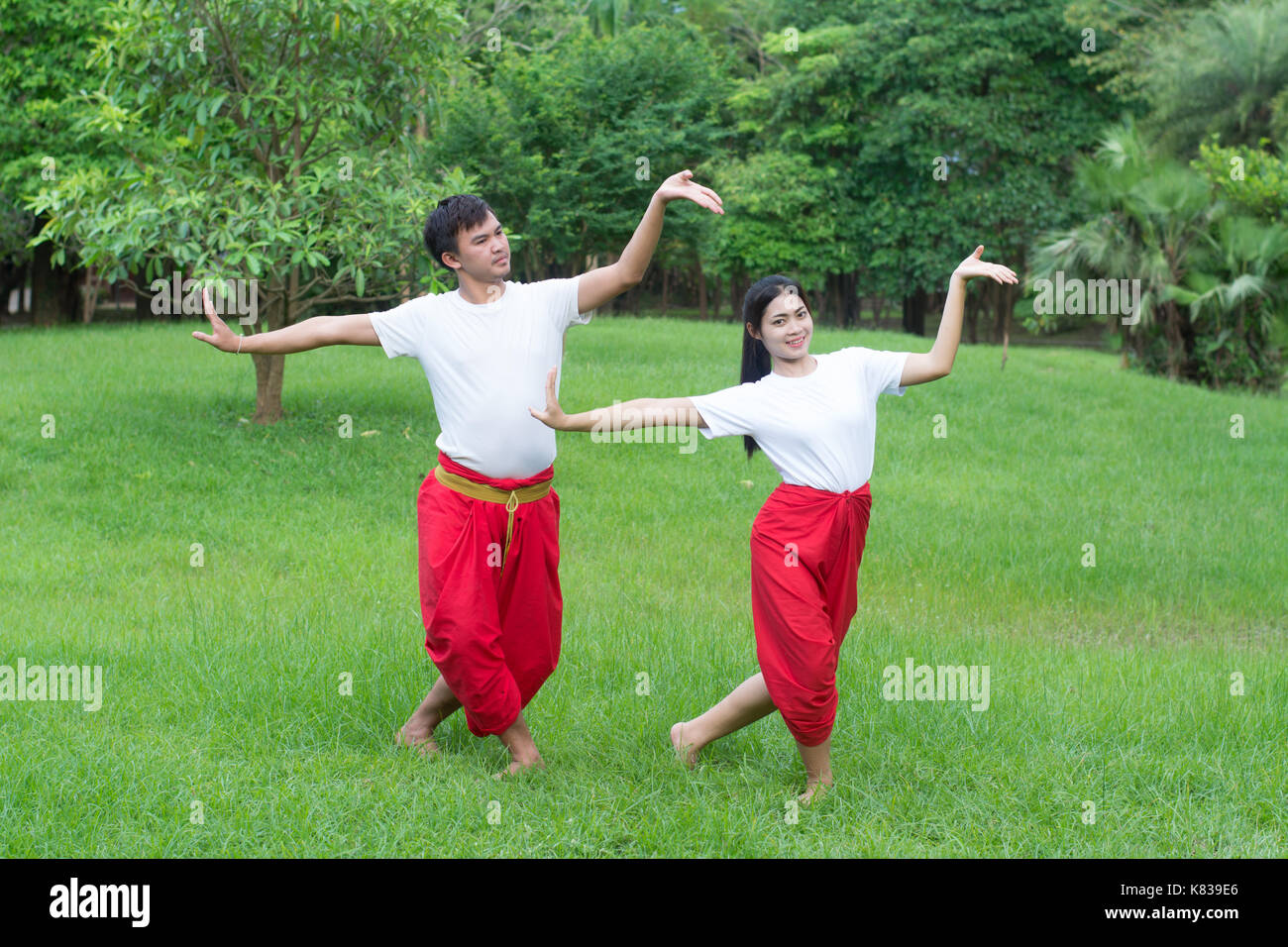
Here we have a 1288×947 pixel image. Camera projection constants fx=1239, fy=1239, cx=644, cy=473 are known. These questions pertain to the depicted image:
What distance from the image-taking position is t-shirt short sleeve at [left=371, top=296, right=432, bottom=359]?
447 centimetres

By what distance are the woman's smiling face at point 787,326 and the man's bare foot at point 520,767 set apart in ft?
5.79

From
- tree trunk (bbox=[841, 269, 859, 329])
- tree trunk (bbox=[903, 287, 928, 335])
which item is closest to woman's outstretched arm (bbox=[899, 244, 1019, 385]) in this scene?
tree trunk (bbox=[903, 287, 928, 335])

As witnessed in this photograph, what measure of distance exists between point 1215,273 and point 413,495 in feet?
A: 48.5

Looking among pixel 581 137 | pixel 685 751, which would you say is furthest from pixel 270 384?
pixel 581 137

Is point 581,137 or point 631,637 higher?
point 581,137

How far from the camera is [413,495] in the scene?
10.6m

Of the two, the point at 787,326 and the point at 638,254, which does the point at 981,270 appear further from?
the point at 638,254

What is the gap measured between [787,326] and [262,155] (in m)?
9.24

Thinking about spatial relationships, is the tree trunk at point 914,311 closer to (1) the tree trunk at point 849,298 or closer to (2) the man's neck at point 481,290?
(1) the tree trunk at point 849,298

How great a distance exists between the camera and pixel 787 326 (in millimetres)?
4336

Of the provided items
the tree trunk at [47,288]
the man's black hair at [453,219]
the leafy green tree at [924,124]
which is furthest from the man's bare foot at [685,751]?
the leafy green tree at [924,124]

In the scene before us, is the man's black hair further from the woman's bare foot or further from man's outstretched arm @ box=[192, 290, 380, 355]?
the woman's bare foot
